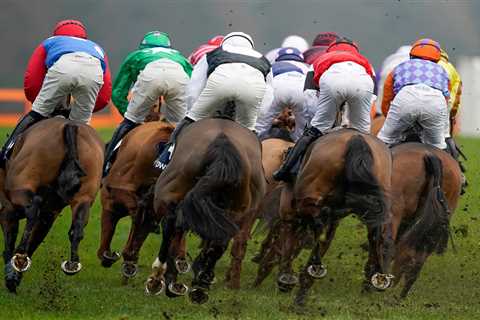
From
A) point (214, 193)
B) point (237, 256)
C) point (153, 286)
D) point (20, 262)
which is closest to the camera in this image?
point (214, 193)

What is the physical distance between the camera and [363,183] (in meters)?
9.62

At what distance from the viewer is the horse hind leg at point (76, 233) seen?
31.8 feet

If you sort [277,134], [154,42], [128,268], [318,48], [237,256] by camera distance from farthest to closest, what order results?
1. [318,48]
2. [277,134]
3. [154,42]
4. [237,256]
5. [128,268]

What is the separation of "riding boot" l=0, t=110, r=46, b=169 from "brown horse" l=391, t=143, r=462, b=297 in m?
3.09

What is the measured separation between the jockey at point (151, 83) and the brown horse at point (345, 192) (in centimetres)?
205

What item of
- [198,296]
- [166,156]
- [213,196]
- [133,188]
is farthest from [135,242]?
[213,196]

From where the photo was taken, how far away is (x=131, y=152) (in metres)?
11.4

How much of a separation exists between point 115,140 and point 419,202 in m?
2.90

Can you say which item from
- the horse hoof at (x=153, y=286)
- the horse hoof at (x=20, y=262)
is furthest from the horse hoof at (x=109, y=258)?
the horse hoof at (x=153, y=286)

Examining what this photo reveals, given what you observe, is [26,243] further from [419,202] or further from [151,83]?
[419,202]

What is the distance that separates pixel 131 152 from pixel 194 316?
255 centimetres

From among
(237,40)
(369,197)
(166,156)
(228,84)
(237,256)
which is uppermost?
(237,40)

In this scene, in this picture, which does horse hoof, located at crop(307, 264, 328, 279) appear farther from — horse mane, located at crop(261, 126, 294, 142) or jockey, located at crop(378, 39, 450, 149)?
horse mane, located at crop(261, 126, 294, 142)

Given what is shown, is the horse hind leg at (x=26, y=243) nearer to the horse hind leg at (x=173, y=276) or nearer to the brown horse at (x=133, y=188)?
the horse hind leg at (x=173, y=276)
